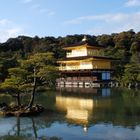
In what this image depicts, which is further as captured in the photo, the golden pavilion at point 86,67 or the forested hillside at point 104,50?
the golden pavilion at point 86,67

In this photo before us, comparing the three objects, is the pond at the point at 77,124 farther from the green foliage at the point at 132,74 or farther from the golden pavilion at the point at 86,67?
the golden pavilion at the point at 86,67

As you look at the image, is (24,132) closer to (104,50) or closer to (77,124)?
(77,124)

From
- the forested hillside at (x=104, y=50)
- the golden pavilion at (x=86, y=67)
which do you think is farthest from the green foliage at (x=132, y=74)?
the golden pavilion at (x=86, y=67)

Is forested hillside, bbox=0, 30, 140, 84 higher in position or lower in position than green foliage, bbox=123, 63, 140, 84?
higher

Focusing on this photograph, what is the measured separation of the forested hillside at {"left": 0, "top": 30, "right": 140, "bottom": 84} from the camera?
44.6m

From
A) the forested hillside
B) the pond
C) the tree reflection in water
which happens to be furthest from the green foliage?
the tree reflection in water

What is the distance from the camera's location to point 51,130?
16.7m

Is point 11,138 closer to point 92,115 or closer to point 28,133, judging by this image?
point 28,133

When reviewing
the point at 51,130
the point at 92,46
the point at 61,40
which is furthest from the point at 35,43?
the point at 51,130

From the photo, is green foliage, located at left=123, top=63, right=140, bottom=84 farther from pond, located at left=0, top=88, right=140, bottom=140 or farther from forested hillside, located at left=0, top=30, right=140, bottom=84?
pond, located at left=0, top=88, right=140, bottom=140

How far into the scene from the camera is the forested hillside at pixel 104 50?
146ft

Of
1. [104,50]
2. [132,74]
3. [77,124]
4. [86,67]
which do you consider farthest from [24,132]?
[104,50]

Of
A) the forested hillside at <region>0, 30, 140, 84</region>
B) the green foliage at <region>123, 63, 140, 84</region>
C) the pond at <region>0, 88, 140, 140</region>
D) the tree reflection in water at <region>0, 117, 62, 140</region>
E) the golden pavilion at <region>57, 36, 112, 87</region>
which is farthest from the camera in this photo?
the golden pavilion at <region>57, 36, 112, 87</region>

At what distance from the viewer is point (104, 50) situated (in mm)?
56219
